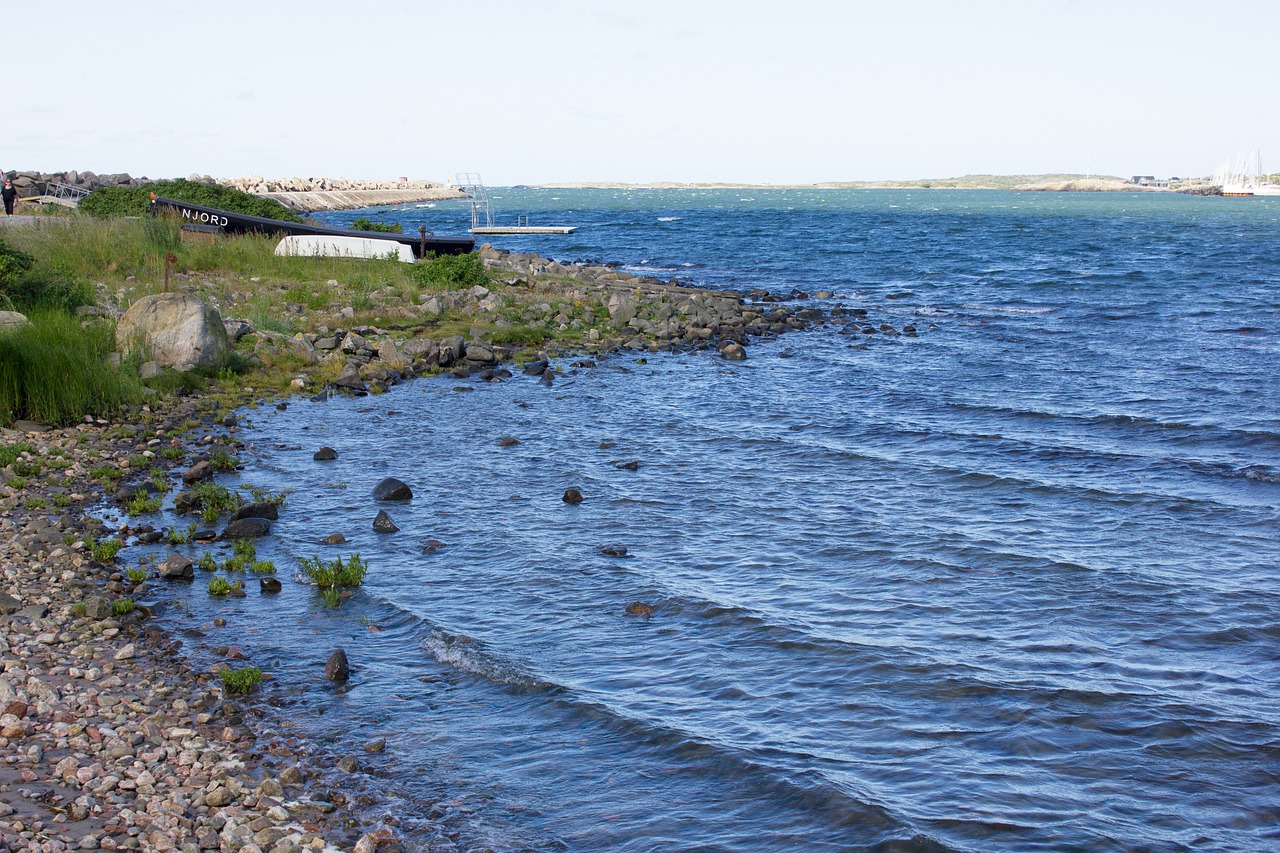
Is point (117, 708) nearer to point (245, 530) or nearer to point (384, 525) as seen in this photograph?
point (245, 530)

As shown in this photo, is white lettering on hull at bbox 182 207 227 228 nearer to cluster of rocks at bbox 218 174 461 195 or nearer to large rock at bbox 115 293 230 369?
large rock at bbox 115 293 230 369

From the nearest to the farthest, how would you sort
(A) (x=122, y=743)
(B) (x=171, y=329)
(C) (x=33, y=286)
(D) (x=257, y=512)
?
(A) (x=122, y=743) → (D) (x=257, y=512) → (B) (x=171, y=329) → (C) (x=33, y=286)

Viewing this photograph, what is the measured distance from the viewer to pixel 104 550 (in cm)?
1120

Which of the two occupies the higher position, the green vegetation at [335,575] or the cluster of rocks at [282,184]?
the cluster of rocks at [282,184]

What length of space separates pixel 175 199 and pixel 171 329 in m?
22.0

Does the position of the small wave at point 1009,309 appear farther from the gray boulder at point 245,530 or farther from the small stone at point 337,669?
the small stone at point 337,669

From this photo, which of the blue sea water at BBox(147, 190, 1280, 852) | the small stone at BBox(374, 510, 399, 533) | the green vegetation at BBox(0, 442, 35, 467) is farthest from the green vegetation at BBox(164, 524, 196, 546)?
the green vegetation at BBox(0, 442, 35, 467)

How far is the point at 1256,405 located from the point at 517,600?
17463 mm

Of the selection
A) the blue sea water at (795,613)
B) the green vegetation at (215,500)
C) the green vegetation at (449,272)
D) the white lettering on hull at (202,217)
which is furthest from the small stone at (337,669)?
the white lettering on hull at (202,217)

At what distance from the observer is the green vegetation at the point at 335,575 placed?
11.1m

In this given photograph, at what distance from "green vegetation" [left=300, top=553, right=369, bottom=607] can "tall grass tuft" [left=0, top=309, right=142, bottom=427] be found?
706 centimetres

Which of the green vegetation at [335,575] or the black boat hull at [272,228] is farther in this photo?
the black boat hull at [272,228]

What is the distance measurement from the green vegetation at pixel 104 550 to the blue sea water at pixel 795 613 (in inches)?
51.2

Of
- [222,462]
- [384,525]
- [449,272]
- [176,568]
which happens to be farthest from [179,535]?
[449,272]
